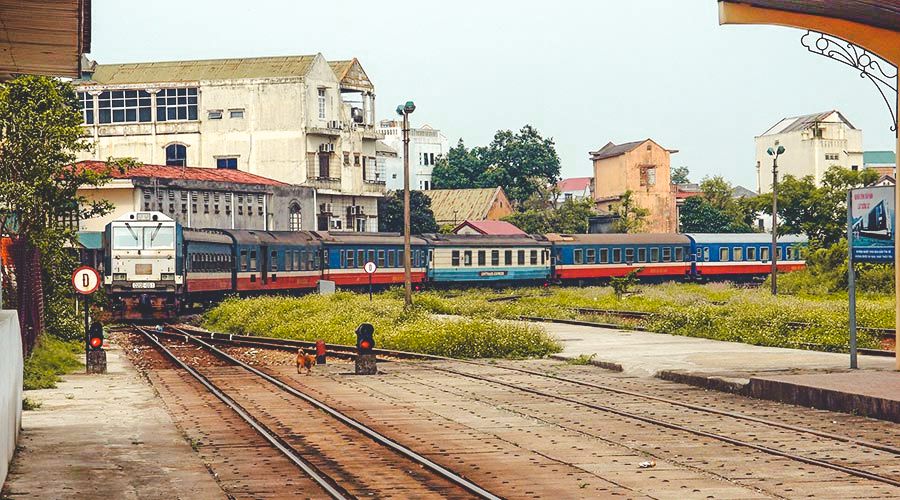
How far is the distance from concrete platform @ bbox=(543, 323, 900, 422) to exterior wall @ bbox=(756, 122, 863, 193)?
3395 inches

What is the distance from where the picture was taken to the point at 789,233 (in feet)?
233

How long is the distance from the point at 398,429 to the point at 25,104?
17.4 m

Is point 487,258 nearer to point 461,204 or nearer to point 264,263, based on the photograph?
point 264,263

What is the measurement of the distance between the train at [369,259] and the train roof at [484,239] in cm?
6

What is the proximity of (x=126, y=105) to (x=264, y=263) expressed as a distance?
3452cm

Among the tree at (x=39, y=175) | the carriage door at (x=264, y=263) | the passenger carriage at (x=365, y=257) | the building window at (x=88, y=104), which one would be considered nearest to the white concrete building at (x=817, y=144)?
the building window at (x=88, y=104)

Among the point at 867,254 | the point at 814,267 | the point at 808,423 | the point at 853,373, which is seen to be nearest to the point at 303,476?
the point at 808,423

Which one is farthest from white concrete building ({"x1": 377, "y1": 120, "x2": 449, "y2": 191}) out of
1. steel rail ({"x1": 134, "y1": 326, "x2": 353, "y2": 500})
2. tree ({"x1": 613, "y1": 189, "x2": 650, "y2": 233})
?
steel rail ({"x1": 134, "y1": 326, "x2": 353, "y2": 500})

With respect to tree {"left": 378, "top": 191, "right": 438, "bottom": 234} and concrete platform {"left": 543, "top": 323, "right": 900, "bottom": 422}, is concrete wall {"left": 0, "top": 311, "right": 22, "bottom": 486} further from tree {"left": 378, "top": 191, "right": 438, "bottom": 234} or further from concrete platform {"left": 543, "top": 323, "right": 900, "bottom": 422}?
tree {"left": 378, "top": 191, "right": 438, "bottom": 234}

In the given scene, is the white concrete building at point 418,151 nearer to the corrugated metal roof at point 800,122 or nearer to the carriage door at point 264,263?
the corrugated metal roof at point 800,122

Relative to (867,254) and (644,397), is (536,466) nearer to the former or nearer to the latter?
(644,397)

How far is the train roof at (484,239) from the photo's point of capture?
6122 centimetres

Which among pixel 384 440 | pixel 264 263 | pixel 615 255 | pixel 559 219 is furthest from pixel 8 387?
pixel 559 219

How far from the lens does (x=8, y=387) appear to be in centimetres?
1202
